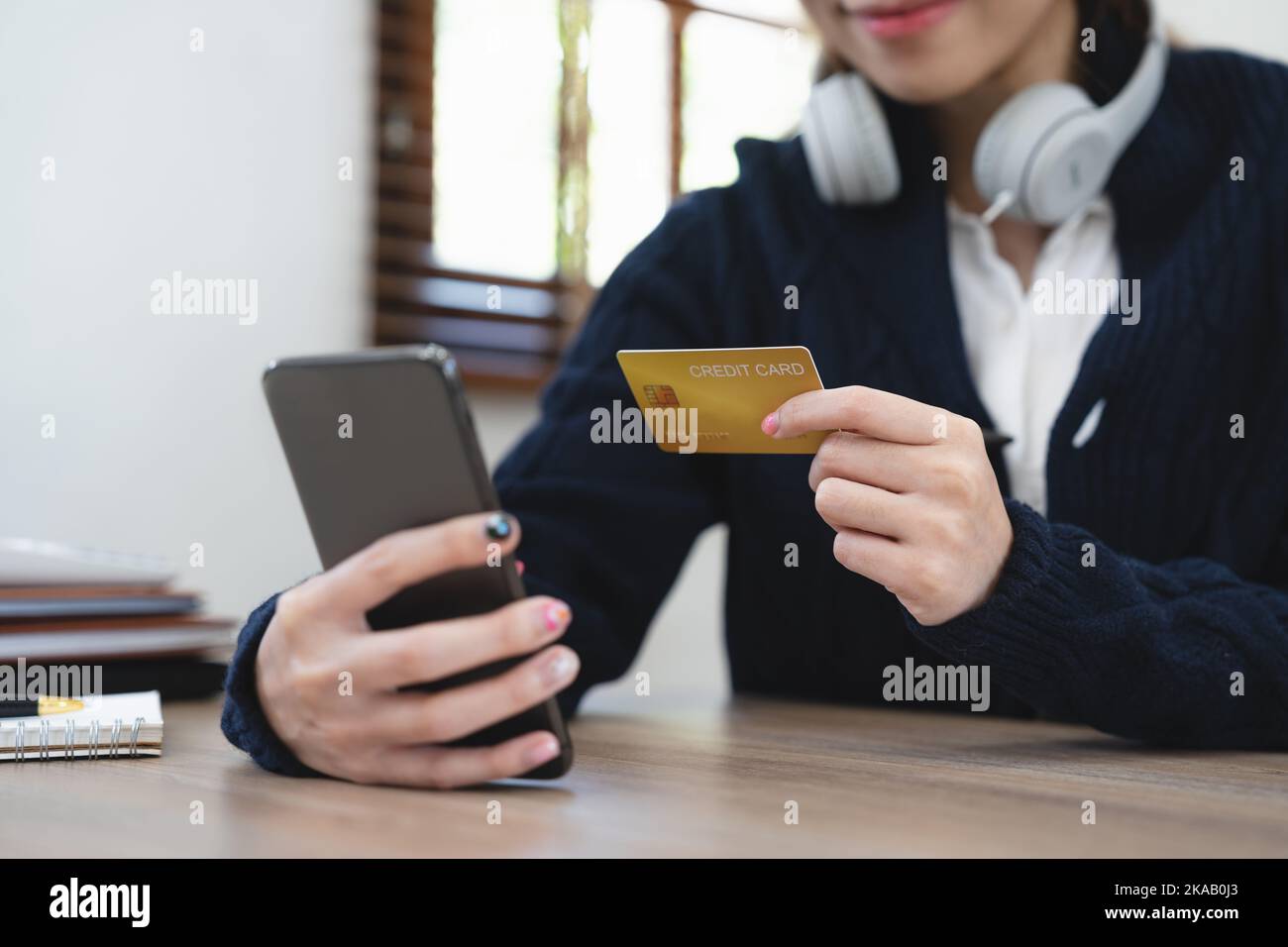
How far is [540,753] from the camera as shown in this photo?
645mm

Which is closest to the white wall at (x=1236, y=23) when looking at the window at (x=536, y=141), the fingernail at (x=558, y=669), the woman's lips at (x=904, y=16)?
the window at (x=536, y=141)

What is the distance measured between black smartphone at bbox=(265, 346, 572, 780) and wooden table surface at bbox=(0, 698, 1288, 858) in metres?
0.07

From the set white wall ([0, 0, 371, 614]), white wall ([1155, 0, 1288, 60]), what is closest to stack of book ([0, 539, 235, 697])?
→ white wall ([0, 0, 371, 614])

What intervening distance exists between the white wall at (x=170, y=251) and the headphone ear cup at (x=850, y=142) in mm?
832

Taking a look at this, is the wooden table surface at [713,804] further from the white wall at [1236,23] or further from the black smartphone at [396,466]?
the white wall at [1236,23]

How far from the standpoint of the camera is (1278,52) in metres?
2.19

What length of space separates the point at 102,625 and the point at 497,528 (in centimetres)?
66

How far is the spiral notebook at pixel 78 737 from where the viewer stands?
30.0 inches

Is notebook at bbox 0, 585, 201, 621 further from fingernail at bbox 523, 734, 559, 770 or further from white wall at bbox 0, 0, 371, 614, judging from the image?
fingernail at bbox 523, 734, 559, 770

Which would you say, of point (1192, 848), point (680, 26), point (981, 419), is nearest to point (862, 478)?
point (1192, 848)

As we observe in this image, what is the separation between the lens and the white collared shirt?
1.15 meters
